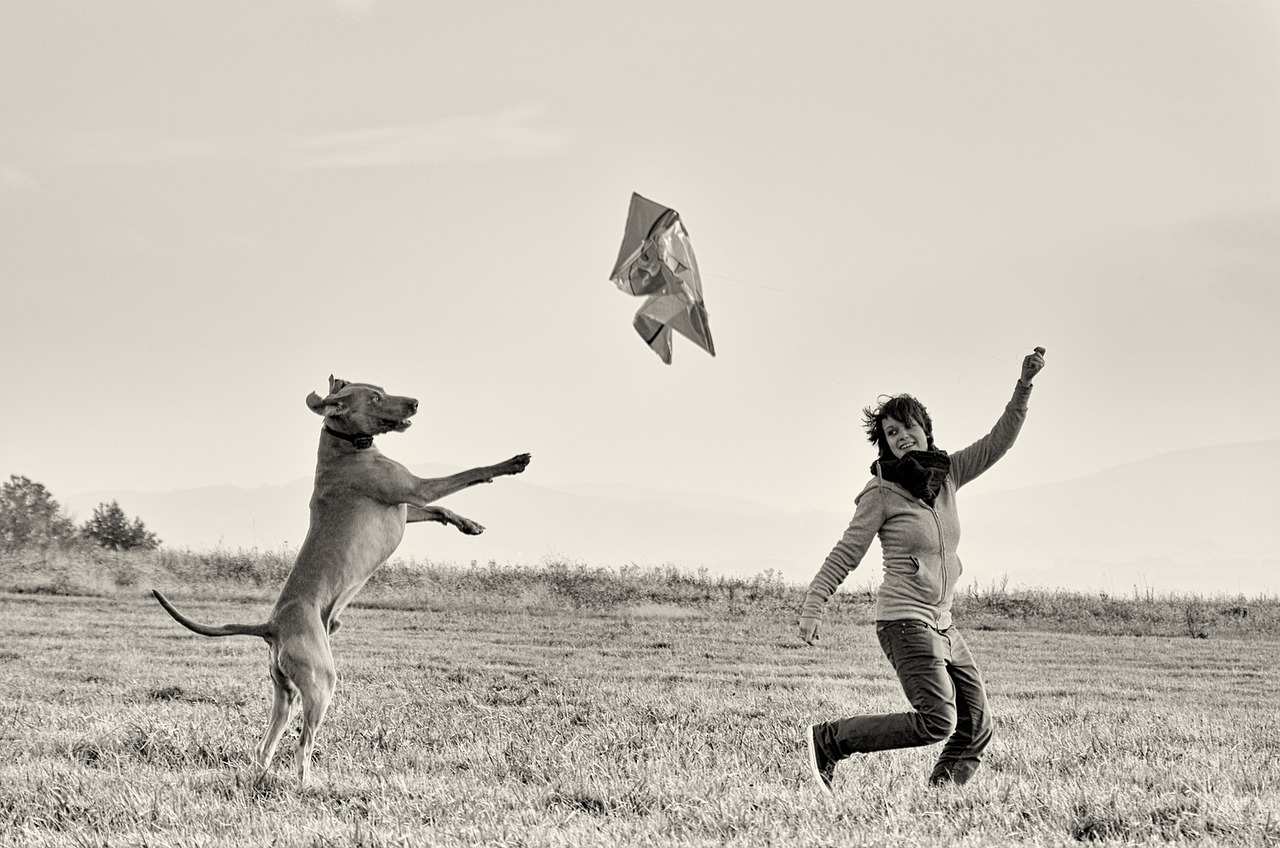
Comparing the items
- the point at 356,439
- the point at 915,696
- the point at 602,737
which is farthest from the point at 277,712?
the point at 915,696

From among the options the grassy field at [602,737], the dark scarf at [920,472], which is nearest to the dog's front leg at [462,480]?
the grassy field at [602,737]

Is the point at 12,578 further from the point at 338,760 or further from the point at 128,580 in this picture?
the point at 338,760

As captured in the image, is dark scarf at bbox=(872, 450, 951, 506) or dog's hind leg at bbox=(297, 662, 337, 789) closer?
dark scarf at bbox=(872, 450, 951, 506)

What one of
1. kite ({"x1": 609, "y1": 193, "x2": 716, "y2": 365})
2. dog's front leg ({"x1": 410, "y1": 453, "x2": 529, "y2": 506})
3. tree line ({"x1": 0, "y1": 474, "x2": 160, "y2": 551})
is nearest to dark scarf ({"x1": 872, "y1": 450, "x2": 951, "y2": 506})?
kite ({"x1": 609, "y1": 193, "x2": 716, "y2": 365})

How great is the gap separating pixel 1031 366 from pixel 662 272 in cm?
226

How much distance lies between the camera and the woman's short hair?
6.16 metres

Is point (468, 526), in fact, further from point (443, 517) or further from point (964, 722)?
point (964, 722)

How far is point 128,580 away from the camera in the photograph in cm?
2278

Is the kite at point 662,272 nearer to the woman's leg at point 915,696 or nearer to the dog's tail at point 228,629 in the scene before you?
the woman's leg at point 915,696

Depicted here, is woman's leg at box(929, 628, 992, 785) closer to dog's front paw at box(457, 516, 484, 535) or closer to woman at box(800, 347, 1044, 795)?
woman at box(800, 347, 1044, 795)

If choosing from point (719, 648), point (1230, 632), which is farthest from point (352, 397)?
point (1230, 632)

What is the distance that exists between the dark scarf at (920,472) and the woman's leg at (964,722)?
0.71 meters

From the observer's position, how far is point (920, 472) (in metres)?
5.92

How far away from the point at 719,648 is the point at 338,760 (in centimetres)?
941
